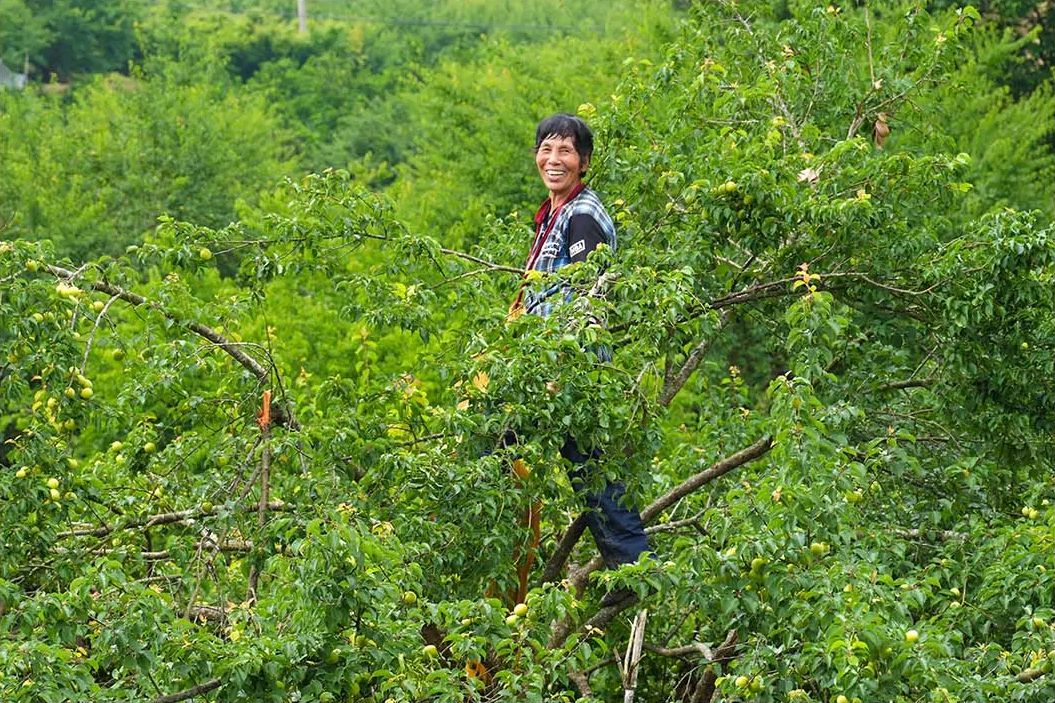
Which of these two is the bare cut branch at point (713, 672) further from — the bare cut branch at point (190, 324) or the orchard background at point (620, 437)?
the bare cut branch at point (190, 324)

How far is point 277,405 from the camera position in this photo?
21.7ft

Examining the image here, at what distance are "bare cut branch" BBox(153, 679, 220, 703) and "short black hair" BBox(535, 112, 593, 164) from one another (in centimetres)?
239

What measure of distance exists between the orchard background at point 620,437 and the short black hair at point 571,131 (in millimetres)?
452

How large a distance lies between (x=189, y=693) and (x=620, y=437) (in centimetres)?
159

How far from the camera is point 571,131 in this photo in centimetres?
646

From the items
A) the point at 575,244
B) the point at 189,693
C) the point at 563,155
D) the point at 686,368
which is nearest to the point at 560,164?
the point at 563,155

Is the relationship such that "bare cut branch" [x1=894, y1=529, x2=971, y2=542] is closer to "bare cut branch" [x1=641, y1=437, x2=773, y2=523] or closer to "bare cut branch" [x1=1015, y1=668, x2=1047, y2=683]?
"bare cut branch" [x1=641, y1=437, x2=773, y2=523]

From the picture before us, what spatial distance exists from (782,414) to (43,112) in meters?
34.6

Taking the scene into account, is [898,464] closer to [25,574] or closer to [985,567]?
[985,567]

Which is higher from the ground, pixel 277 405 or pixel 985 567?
pixel 277 405

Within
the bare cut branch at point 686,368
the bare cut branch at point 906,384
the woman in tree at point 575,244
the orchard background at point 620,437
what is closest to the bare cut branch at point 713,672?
→ the orchard background at point 620,437

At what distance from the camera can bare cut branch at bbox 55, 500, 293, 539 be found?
20.6ft

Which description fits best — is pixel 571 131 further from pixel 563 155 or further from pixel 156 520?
pixel 156 520

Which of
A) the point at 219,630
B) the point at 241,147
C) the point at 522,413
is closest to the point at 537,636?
the point at 522,413
